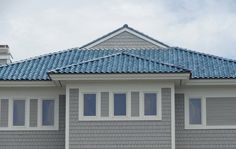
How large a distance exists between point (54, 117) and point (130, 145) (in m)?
4.05

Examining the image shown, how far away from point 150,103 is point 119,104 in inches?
47.6

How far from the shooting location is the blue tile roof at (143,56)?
3031cm

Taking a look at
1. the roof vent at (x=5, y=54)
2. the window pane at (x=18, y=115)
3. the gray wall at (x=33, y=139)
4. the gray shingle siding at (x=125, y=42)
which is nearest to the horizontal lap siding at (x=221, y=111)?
the gray shingle siding at (x=125, y=42)

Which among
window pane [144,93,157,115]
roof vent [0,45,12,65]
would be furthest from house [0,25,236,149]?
roof vent [0,45,12,65]

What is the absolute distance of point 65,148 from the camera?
2822cm

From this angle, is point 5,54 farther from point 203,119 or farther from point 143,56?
point 203,119

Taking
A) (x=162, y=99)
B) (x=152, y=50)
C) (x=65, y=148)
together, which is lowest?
(x=65, y=148)

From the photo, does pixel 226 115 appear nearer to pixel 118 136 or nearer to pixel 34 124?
pixel 118 136

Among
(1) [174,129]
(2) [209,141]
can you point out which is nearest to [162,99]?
(1) [174,129]

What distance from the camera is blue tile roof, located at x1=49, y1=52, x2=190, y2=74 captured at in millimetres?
28078

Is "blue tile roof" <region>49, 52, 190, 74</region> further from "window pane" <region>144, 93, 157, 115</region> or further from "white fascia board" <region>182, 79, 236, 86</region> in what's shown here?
"white fascia board" <region>182, 79, 236, 86</region>

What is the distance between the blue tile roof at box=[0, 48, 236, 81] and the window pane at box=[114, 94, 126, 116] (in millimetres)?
2408

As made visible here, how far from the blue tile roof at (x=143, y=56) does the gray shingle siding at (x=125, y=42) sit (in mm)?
280

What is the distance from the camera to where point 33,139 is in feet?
99.3
